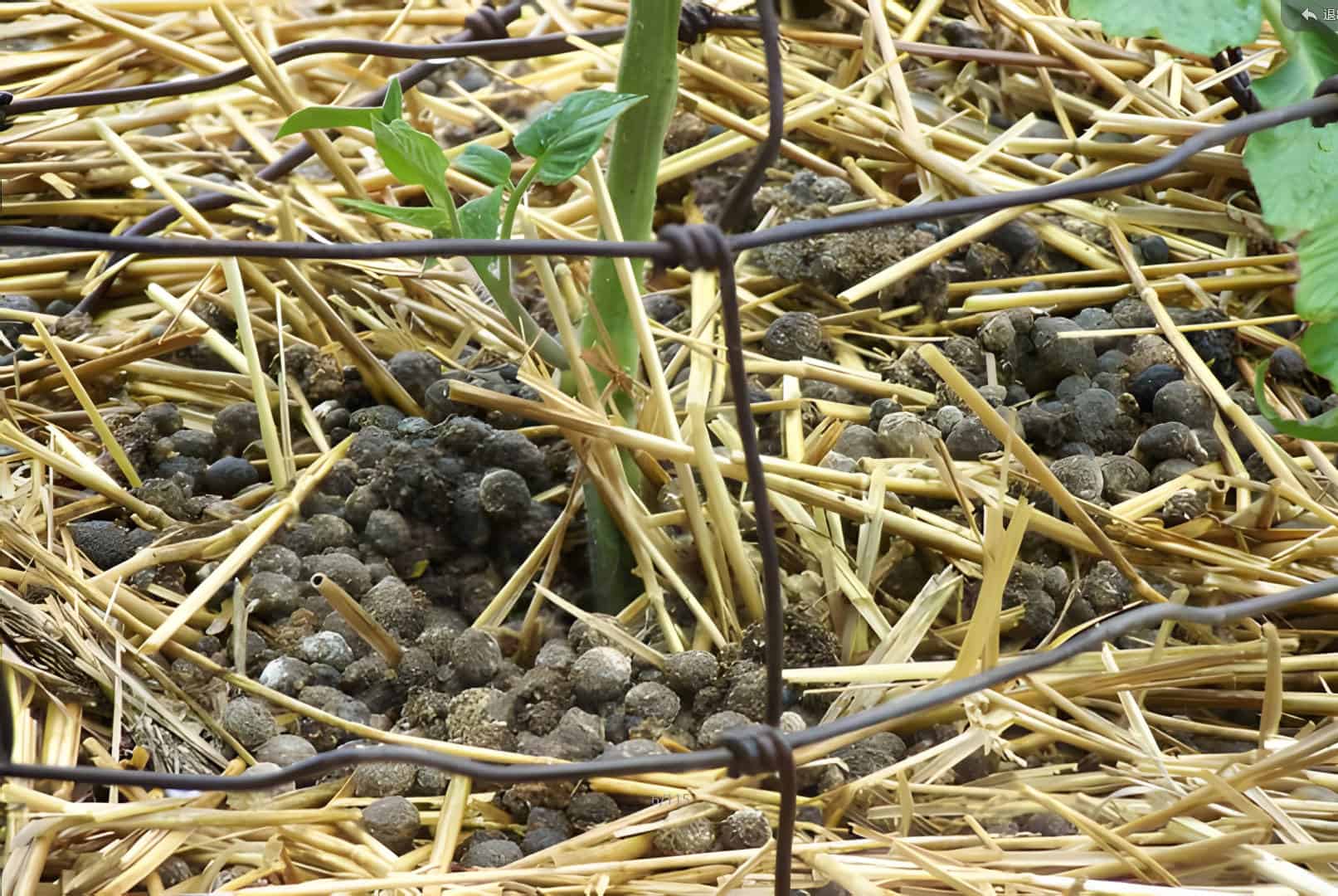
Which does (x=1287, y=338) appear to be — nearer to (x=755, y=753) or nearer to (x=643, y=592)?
(x=643, y=592)

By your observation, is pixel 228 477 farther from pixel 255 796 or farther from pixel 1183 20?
pixel 1183 20

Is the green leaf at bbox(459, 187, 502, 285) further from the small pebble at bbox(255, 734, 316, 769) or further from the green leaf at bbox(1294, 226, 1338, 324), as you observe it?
the green leaf at bbox(1294, 226, 1338, 324)

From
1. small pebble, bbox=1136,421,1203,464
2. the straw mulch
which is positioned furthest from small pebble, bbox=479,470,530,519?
small pebble, bbox=1136,421,1203,464

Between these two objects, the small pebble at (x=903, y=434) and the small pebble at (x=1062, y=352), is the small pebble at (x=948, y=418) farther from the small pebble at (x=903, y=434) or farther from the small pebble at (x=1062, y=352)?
the small pebble at (x=1062, y=352)

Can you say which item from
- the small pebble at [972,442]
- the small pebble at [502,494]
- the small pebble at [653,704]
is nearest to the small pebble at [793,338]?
the small pebble at [972,442]

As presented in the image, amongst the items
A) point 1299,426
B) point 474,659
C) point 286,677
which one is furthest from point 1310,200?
point 286,677

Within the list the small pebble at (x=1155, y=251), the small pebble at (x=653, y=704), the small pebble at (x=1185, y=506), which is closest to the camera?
the small pebble at (x=653, y=704)
